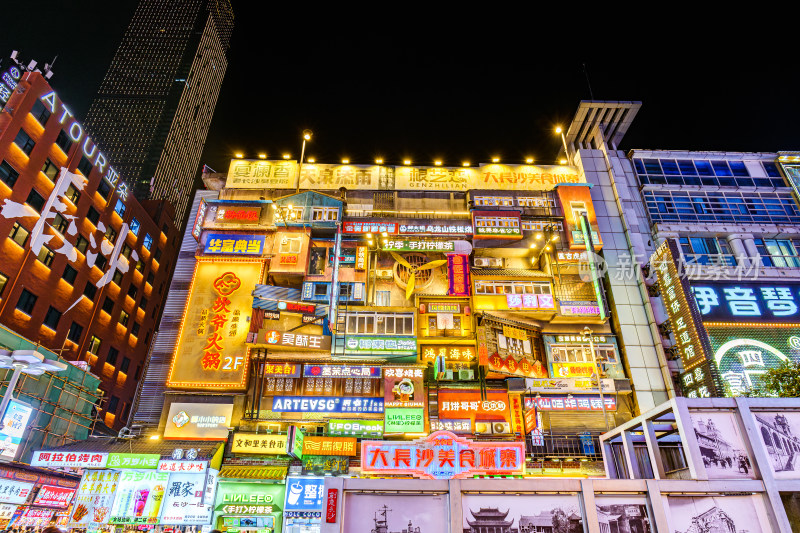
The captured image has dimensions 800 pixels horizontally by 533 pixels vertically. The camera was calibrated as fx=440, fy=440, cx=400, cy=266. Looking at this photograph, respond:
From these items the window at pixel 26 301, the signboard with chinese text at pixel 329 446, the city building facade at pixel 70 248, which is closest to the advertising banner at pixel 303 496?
the signboard with chinese text at pixel 329 446

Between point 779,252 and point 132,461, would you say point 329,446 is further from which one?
point 779,252

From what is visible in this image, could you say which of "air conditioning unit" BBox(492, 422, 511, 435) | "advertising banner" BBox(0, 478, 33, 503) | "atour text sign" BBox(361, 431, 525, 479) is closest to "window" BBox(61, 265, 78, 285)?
"advertising banner" BBox(0, 478, 33, 503)

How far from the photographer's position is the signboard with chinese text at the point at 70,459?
18.3 meters

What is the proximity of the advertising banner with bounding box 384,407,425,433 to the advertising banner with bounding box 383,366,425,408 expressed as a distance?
335mm

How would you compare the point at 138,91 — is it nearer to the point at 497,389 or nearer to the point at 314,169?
the point at 314,169

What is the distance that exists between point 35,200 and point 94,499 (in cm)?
2796

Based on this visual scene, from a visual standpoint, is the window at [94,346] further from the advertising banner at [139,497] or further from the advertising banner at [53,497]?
the advertising banner at [139,497]

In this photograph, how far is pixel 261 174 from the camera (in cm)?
3609

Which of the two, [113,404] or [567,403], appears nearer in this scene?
[567,403]

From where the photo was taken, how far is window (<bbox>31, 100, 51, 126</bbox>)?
1385 inches

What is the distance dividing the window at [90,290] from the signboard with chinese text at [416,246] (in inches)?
1244

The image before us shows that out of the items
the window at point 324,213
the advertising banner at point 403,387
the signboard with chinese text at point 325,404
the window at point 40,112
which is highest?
the window at point 40,112

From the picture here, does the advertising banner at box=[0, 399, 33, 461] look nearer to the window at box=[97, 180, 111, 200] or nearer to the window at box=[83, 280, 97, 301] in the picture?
the window at box=[83, 280, 97, 301]

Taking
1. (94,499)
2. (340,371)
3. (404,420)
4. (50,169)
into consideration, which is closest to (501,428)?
(404,420)
